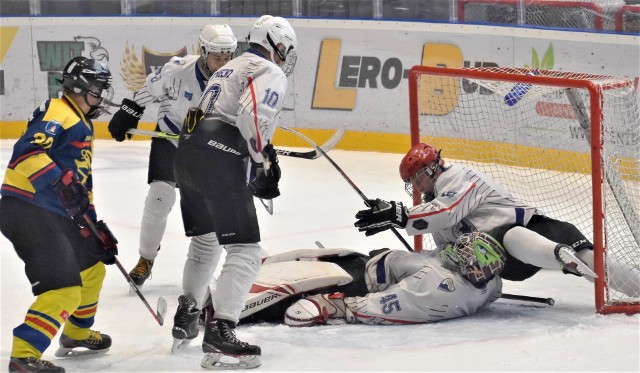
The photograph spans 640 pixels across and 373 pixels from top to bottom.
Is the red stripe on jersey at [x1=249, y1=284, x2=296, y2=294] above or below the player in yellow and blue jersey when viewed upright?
below

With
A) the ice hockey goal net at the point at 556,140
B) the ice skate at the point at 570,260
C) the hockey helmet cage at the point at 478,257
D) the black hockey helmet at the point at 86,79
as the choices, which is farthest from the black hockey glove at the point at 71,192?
the ice hockey goal net at the point at 556,140

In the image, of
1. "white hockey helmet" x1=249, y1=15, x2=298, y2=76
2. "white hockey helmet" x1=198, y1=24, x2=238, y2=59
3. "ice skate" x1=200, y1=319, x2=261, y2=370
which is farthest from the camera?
"white hockey helmet" x1=198, y1=24, x2=238, y2=59

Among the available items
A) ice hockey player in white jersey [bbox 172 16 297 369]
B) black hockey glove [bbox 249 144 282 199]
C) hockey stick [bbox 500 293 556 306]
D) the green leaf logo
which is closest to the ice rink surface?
hockey stick [bbox 500 293 556 306]

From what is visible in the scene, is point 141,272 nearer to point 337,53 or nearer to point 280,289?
point 280,289

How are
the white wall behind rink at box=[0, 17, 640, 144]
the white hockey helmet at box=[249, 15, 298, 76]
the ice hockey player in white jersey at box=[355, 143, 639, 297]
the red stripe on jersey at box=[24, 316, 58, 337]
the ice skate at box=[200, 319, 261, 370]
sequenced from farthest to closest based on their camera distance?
the white wall behind rink at box=[0, 17, 640, 144], the ice hockey player in white jersey at box=[355, 143, 639, 297], the white hockey helmet at box=[249, 15, 298, 76], the ice skate at box=[200, 319, 261, 370], the red stripe on jersey at box=[24, 316, 58, 337]

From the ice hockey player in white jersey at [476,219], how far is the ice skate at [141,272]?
118cm

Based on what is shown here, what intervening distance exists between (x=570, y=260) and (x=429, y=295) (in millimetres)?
551

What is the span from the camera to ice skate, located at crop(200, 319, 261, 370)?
12.3 ft

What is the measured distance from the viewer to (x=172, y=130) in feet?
16.9

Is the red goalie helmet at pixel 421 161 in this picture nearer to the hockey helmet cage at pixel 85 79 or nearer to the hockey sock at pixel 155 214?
the hockey sock at pixel 155 214

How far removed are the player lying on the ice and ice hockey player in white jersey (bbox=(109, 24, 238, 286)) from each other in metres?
0.77

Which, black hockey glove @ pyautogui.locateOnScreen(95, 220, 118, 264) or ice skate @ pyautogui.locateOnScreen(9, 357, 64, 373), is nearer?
ice skate @ pyautogui.locateOnScreen(9, 357, 64, 373)

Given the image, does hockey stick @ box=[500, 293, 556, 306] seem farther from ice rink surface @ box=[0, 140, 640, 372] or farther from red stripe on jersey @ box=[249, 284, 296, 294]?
red stripe on jersey @ box=[249, 284, 296, 294]

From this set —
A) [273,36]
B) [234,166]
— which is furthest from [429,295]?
[273,36]
